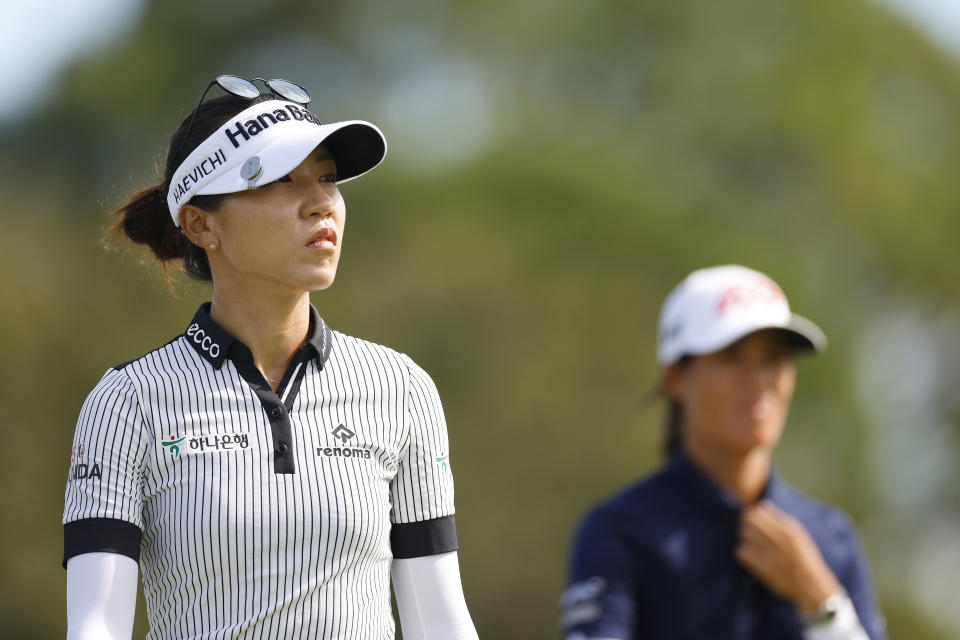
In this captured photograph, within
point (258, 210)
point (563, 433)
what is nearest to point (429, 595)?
point (258, 210)

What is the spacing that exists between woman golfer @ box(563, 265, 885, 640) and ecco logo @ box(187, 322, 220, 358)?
1.11 m

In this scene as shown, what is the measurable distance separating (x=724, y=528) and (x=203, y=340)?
150 centimetres

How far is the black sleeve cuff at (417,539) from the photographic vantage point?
4.43 metres

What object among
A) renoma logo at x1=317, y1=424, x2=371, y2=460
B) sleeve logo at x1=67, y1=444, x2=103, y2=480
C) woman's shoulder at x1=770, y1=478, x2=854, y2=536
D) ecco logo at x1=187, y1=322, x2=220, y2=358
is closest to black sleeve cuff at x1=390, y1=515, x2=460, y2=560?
renoma logo at x1=317, y1=424, x2=371, y2=460

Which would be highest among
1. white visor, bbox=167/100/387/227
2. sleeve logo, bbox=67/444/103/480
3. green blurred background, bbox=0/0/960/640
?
green blurred background, bbox=0/0/960/640

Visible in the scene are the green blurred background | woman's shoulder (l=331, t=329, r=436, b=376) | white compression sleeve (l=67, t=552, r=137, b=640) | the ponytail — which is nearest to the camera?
white compression sleeve (l=67, t=552, r=137, b=640)

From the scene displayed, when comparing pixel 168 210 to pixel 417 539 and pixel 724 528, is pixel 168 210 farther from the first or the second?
pixel 724 528

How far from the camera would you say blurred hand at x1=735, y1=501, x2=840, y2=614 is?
4.62 meters

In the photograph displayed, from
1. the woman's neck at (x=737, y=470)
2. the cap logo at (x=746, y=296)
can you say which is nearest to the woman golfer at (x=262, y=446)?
the woman's neck at (x=737, y=470)

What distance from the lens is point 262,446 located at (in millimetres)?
4215

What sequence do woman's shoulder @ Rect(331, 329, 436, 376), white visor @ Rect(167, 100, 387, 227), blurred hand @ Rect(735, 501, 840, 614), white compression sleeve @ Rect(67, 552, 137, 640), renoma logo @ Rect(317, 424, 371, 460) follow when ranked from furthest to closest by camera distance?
blurred hand @ Rect(735, 501, 840, 614)
woman's shoulder @ Rect(331, 329, 436, 376)
white visor @ Rect(167, 100, 387, 227)
renoma logo @ Rect(317, 424, 371, 460)
white compression sleeve @ Rect(67, 552, 137, 640)

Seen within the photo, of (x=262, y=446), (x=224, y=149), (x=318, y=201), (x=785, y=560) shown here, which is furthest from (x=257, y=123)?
(x=785, y=560)

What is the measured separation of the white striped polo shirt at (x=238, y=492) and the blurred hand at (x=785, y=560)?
966mm

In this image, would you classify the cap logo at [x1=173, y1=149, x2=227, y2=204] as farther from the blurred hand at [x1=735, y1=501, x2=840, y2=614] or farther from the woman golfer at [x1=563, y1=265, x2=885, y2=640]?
the blurred hand at [x1=735, y1=501, x2=840, y2=614]
